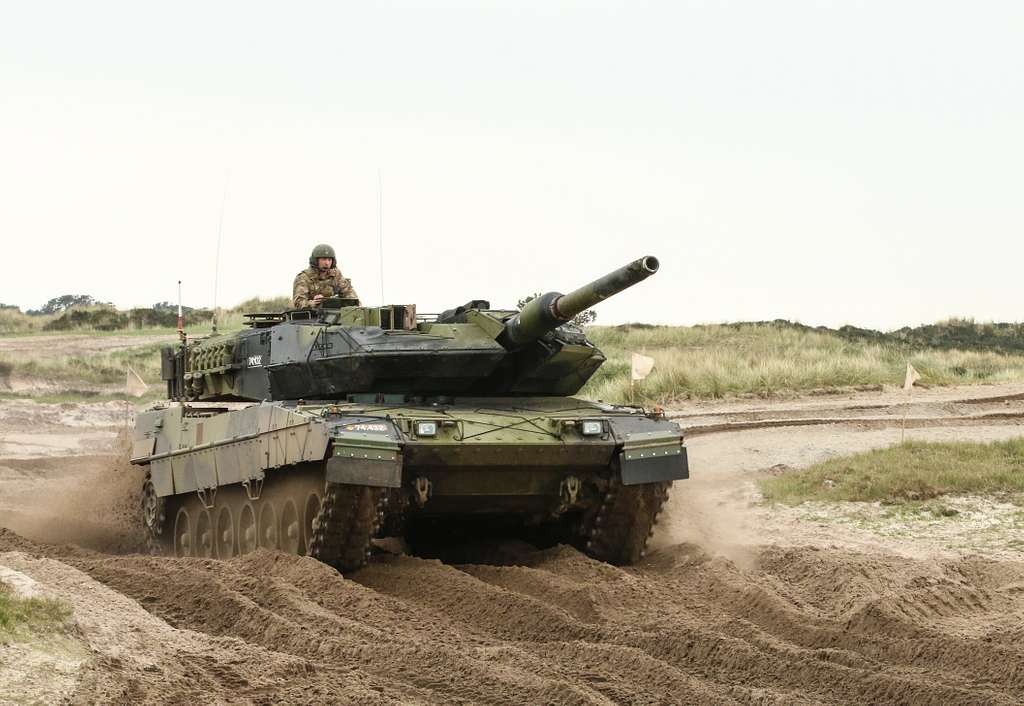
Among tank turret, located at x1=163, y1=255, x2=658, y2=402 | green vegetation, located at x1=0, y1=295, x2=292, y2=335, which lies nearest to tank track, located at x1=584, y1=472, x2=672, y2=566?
tank turret, located at x1=163, y1=255, x2=658, y2=402

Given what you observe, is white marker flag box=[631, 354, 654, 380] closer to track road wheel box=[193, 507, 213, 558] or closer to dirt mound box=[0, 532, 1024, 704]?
track road wheel box=[193, 507, 213, 558]

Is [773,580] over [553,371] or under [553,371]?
under

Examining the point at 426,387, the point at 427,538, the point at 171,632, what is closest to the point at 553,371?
the point at 426,387

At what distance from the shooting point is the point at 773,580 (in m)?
12.2

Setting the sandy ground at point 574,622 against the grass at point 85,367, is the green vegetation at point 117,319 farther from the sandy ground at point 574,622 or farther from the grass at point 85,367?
the sandy ground at point 574,622

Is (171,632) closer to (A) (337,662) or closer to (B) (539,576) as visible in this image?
(A) (337,662)

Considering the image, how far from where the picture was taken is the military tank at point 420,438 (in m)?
12.3

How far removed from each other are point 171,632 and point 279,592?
5.55 ft

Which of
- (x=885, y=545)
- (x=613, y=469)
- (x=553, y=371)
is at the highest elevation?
(x=553, y=371)

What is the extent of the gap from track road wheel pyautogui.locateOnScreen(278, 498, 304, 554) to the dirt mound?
1.60 feet

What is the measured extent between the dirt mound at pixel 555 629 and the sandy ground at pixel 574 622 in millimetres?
23

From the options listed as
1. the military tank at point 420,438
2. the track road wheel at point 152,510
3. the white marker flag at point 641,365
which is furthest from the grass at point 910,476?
the track road wheel at point 152,510

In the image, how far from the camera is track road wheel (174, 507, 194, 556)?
16.1 meters

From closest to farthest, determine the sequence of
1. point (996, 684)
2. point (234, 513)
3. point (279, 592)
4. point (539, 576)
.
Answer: point (996, 684) → point (279, 592) → point (539, 576) → point (234, 513)
